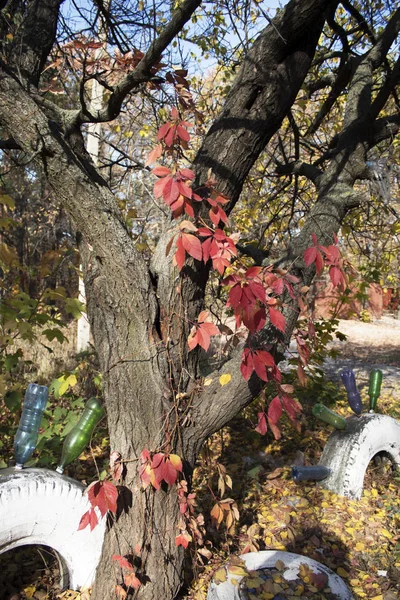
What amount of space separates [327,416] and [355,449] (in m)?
0.26

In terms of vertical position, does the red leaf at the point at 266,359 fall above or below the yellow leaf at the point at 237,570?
above

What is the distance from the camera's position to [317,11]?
1987mm

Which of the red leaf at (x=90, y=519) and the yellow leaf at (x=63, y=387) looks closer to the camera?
the red leaf at (x=90, y=519)

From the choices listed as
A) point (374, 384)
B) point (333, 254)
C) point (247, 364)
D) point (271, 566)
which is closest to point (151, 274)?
point (247, 364)

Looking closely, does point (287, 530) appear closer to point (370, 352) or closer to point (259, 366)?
point (259, 366)

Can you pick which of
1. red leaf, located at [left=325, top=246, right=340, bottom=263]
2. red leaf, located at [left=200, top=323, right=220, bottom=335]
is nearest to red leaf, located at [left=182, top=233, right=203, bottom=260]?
red leaf, located at [left=200, top=323, right=220, bottom=335]

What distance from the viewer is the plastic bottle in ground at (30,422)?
1972mm

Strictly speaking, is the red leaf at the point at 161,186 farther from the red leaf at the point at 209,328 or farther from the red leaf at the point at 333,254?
the red leaf at the point at 333,254

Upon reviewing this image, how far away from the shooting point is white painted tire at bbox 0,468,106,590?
1760 millimetres

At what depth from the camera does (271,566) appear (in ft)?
6.80

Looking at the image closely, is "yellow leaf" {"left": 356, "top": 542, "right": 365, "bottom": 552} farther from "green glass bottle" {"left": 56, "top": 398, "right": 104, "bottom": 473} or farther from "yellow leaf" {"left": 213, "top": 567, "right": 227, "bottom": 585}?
"green glass bottle" {"left": 56, "top": 398, "right": 104, "bottom": 473}

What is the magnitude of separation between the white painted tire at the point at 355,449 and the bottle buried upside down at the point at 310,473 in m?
0.08

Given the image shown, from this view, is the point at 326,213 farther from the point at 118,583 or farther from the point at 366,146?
the point at 118,583

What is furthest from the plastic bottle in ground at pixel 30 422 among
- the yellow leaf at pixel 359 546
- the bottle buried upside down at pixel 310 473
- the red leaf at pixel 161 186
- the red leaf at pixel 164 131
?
the yellow leaf at pixel 359 546
